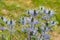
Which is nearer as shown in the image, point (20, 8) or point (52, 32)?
point (52, 32)

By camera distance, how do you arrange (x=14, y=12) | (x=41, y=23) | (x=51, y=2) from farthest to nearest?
1. (x=51, y=2)
2. (x=14, y=12)
3. (x=41, y=23)

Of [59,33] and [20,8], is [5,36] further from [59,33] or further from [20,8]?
[20,8]

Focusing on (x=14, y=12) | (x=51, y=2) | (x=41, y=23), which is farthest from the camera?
(x=51, y=2)

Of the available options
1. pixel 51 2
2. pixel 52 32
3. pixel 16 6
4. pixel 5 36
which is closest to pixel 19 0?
pixel 16 6

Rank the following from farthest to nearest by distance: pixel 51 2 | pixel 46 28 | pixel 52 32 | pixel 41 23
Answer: pixel 51 2
pixel 52 32
pixel 41 23
pixel 46 28

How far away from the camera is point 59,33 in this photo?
4113 mm

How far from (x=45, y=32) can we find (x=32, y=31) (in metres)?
0.14

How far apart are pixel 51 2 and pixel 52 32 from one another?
1.00 m

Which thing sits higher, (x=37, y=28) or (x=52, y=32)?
(x=37, y=28)

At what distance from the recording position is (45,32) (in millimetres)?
2572

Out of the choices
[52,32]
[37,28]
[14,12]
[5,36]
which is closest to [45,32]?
[37,28]

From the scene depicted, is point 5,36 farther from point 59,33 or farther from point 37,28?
point 59,33

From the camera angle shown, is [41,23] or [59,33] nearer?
[41,23]

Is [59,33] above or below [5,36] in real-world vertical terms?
below
